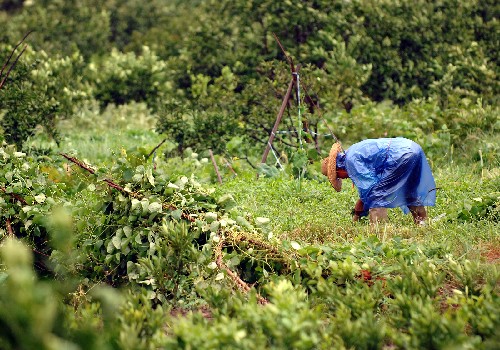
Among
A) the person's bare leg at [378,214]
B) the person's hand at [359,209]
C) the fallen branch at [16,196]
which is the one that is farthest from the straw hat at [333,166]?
the fallen branch at [16,196]

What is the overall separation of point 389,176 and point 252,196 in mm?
1416

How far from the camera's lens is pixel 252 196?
24.7 ft

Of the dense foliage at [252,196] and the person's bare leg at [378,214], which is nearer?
the dense foliage at [252,196]

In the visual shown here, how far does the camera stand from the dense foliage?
392cm

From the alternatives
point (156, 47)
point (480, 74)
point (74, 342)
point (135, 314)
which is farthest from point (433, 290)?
point (156, 47)

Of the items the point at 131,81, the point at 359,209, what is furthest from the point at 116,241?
the point at 131,81

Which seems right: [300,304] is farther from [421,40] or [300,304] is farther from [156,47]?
[156,47]

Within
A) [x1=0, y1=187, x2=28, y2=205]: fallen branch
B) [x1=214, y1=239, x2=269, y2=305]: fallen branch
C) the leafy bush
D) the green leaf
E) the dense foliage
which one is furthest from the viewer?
the leafy bush

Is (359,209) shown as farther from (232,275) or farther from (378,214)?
(232,275)

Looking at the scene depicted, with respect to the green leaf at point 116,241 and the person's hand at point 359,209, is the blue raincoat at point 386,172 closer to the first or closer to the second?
the person's hand at point 359,209

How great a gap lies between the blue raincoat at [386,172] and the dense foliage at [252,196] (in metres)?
0.23

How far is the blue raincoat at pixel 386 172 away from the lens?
22.1 ft

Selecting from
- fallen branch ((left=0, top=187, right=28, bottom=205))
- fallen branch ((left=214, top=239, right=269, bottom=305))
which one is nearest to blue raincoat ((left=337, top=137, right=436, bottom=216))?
fallen branch ((left=214, top=239, right=269, bottom=305))

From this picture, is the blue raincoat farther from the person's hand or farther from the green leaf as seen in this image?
the green leaf
